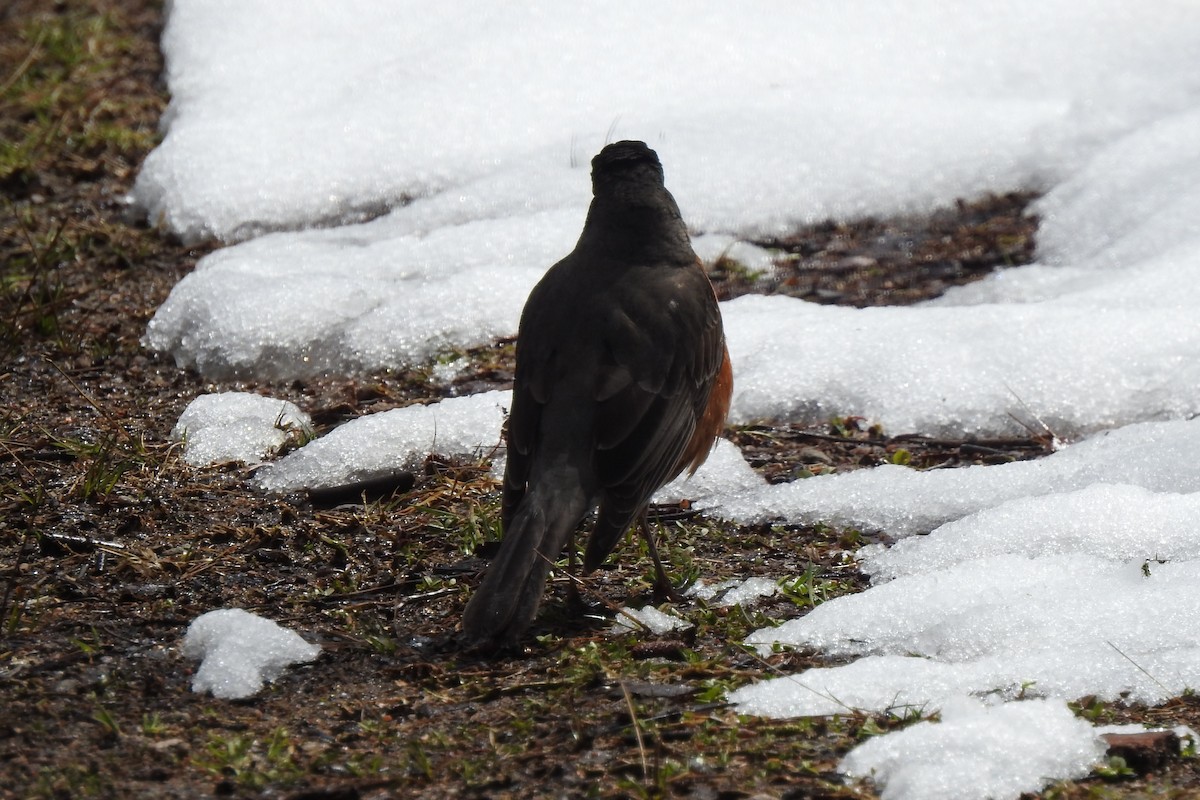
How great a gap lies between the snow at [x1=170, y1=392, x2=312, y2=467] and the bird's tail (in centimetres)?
167

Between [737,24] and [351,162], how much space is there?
3.20 meters

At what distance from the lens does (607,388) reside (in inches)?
172

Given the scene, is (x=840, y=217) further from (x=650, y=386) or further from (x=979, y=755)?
(x=979, y=755)

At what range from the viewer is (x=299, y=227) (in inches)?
298

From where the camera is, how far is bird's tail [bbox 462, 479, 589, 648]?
12.4ft

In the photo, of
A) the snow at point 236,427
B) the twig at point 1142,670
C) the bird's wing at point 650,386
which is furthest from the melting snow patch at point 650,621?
the snow at point 236,427

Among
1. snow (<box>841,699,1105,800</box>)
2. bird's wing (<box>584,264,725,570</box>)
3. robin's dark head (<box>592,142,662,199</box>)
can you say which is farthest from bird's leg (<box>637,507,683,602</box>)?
robin's dark head (<box>592,142,662,199</box>)

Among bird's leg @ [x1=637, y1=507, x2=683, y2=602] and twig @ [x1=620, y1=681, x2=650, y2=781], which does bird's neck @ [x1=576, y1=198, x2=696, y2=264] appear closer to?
bird's leg @ [x1=637, y1=507, x2=683, y2=602]

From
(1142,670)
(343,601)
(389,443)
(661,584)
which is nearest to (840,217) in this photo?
(389,443)

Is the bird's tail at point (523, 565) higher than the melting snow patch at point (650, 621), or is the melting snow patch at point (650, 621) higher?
the bird's tail at point (523, 565)

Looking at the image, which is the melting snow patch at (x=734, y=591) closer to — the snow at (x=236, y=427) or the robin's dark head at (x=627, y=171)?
the robin's dark head at (x=627, y=171)

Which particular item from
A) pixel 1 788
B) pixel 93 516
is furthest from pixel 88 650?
Result: pixel 93 516

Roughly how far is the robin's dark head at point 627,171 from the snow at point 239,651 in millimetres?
2072

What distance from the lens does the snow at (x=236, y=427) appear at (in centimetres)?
533
